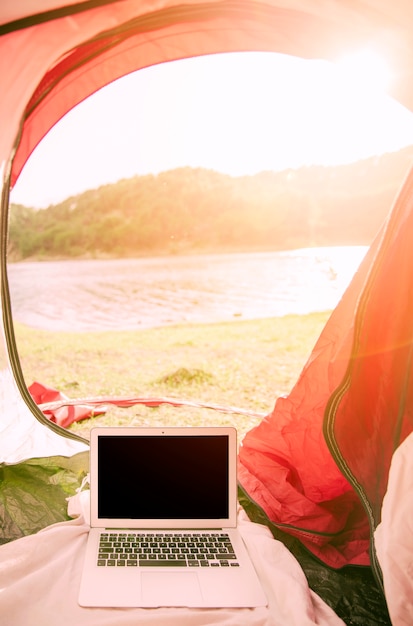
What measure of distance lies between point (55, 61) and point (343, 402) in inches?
57.2

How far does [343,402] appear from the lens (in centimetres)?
166

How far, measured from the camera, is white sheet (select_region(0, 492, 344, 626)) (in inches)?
44.7

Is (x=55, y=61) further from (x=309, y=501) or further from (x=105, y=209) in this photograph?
(x=105, y=209)

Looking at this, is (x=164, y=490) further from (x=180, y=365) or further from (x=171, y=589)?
(x=180, y=365)

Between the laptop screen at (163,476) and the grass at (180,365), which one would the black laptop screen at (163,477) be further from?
the grass at (180,365)

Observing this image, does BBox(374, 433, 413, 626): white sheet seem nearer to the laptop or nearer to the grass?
the laptop

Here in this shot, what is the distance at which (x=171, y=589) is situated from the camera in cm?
124

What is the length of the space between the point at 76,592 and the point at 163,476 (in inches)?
13.6

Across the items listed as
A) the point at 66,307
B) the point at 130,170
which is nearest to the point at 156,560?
the point at 66,307

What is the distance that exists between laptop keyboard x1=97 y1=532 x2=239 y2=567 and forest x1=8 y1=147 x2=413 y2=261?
7.75 m

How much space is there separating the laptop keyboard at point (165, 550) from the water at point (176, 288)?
5431 millimetres

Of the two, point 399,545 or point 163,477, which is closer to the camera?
point 399,545

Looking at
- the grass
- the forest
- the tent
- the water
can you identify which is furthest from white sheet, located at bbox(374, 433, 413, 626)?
the forest

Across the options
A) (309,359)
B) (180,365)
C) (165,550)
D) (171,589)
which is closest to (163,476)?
(165,550)
